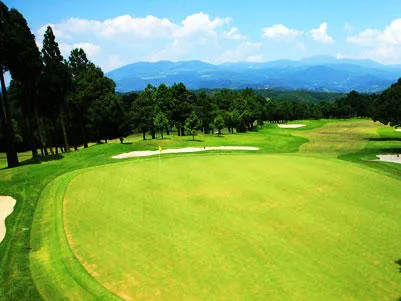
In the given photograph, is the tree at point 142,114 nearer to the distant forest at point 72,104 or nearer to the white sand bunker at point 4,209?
the distant forest at point 72,104

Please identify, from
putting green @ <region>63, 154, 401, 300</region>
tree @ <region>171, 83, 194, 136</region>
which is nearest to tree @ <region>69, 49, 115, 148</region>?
tree @ <region>171, 83, 194, 136</region>

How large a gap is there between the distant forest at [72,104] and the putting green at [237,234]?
16.4 m

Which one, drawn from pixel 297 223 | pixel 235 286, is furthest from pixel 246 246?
pixel 297 223

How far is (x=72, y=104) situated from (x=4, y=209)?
37864mm

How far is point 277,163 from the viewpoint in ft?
99.5

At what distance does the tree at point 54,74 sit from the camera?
3981cm

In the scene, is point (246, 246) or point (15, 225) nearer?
point (246, 246)

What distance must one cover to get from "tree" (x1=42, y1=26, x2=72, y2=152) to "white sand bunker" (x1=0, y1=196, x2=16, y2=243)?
22.1 metres

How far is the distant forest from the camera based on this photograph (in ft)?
105

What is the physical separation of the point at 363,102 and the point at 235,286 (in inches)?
6929

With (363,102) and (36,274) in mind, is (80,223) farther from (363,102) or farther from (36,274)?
(363,102)

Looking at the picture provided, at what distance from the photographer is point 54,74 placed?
40188mm

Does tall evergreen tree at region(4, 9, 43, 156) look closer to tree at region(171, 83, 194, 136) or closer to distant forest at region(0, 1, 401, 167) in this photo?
distant forest at region(0, 1, 401, 167)

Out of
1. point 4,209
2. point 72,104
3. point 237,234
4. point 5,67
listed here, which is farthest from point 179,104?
point 237,234
